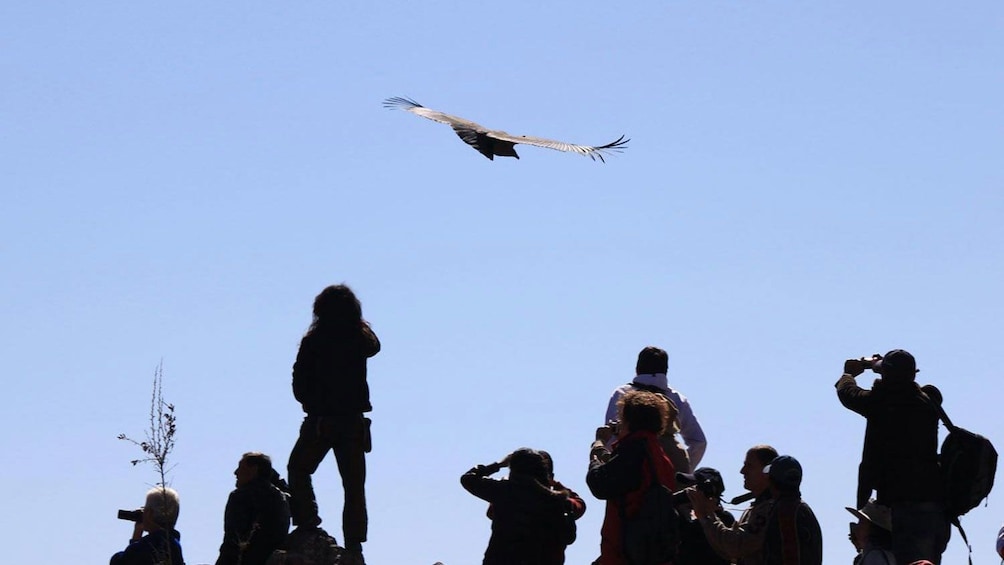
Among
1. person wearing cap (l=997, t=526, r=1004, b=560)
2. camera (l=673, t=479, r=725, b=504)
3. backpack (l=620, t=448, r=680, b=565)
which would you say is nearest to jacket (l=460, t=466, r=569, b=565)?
backpack (l=620, t=448, r=680, b=565)

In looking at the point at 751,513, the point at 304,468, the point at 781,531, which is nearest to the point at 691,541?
the point at 751,513

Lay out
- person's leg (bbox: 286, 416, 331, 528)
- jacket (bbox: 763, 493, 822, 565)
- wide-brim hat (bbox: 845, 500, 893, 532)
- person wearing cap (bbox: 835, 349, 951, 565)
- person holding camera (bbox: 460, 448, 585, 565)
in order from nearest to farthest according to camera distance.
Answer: jacket (bbox: 763, 493, 822, 565)
person holding camera (bbox: 460, 448, 585, 565)
person wearing cap (bbox: 835, 349, 951, 565)
wide-brim hat (bbox: 845, 500, 893, 532)
person's leg (bbox: 286, 416, 331, 528)

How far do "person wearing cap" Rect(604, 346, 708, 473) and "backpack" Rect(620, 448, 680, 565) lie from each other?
104cm

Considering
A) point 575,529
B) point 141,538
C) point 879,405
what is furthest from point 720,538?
point 141,538

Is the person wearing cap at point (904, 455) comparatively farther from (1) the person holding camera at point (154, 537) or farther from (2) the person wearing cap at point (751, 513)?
(1) the person holding camera at point (154, 537)

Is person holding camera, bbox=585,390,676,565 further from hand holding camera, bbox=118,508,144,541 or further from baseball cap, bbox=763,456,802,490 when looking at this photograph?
hand holding camera, bbox=118,508,144,541

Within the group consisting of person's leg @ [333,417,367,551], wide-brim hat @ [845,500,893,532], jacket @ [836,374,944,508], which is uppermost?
person's leg @ [333,417,367,551]

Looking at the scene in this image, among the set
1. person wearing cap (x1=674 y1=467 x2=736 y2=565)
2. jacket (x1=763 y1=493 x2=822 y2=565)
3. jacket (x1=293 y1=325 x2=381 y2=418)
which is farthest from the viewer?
jacket (x1=293 y1=325 x2=381 y2=418)

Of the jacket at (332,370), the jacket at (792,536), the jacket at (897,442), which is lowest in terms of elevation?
the jacket at (792,536)

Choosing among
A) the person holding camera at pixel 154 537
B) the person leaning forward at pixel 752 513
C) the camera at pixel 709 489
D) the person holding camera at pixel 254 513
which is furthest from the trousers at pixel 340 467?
the person leaning forward at pixel 752 513

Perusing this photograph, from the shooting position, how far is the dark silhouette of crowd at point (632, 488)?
30.2 feet

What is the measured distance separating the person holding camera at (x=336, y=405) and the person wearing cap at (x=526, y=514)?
2.24 metres

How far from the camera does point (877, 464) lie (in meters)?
10.5

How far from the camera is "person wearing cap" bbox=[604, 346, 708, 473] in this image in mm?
10742
